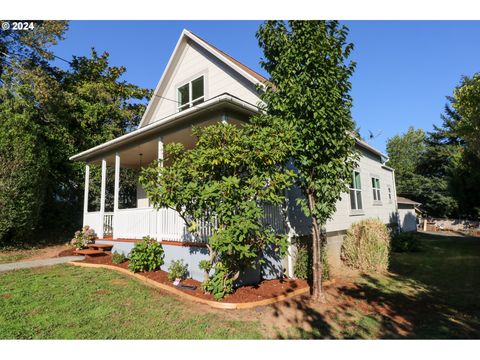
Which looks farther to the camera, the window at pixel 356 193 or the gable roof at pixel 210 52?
the window at pixel 356 193

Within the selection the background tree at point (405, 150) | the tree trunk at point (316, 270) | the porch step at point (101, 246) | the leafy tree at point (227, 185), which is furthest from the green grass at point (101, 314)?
the background tree at point (405, 150)

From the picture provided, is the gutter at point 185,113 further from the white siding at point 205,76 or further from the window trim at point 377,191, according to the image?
the window trim at point 377,191

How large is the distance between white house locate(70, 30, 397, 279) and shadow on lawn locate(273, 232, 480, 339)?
1977 mm

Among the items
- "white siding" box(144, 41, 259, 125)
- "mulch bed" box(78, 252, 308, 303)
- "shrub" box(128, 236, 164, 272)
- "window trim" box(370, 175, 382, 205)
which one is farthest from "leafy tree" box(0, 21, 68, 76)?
"window trim" box(370, 175, 382, 205)

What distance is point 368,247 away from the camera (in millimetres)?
9508

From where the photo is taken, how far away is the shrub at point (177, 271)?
7.00 m

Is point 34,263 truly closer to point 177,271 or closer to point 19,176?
point 19,176

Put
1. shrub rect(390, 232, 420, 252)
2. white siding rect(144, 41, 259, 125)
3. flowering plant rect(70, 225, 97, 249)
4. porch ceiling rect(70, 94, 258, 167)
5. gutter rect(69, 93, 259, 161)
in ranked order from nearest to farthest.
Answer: gutter rect(69, 93, 259, 161), porch ceiling rect(70, 94, 258, 167), flowering plant rect(70, 225, 97, 249), white siding rect(144, 41, 259, 125), shrub rect(390, 232, 420, 252)

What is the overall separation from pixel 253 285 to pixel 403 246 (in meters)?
10.3

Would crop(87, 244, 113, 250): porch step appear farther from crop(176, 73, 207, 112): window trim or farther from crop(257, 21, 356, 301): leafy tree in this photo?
crop(257, 21, 356, 301): leafy tree

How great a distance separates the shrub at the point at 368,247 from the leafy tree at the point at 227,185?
14.9 feet

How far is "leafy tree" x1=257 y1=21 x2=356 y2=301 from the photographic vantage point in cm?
623

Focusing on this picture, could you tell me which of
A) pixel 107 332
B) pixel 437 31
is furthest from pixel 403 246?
pixel 107 332

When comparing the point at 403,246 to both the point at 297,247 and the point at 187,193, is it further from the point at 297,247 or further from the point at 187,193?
the point at 187,193
